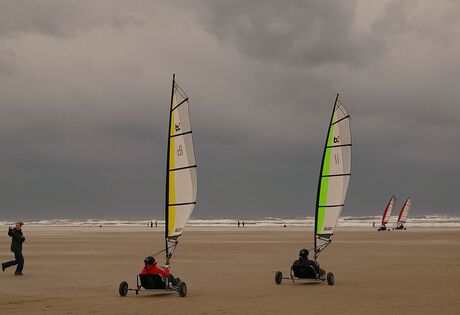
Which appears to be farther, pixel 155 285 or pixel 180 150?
pixel 180 150

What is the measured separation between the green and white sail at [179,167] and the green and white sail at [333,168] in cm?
579

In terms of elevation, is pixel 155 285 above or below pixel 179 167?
below

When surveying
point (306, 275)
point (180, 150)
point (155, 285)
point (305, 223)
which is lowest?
point (155, 285)

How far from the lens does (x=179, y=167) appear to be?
18.4m

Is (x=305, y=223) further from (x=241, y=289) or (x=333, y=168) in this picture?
(x=241, y=289)

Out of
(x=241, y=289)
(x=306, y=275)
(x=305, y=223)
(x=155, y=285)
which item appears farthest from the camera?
(x=305, y=223)

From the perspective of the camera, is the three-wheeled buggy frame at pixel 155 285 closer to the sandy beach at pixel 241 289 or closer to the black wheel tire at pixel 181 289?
the black wheel tire at pixel 181 289

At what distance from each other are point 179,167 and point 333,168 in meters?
6.38

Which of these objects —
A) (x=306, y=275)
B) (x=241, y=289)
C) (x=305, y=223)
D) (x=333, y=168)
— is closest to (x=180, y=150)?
(x=241, y=289)

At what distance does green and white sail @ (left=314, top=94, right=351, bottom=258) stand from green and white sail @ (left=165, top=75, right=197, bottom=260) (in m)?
5.79

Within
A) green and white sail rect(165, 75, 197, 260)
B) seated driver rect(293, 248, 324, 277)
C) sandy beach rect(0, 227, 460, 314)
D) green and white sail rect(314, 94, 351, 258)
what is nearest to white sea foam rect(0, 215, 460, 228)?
sandy beach rect(0, 227, 460, 314)

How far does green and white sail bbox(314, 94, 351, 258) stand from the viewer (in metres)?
22.9

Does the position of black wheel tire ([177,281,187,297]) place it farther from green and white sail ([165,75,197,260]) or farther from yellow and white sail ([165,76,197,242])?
yellow and white sail ([165,76,197,242])

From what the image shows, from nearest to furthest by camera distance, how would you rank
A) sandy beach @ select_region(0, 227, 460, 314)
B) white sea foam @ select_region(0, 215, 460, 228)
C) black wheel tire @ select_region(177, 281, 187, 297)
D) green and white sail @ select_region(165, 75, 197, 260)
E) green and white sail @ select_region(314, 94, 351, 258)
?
1. sandy beach @ select_region(0, 227, 460, 314)
2. black wheel tire @ select_region(177, 281, 187, 297)
3. green and white sail @ select_region(165, 75, 197, 260)
4. green and white sail @ select_region(314, 94, 351, 258)
5. white sea foam @ select_region(0, 215, 460, 228)
